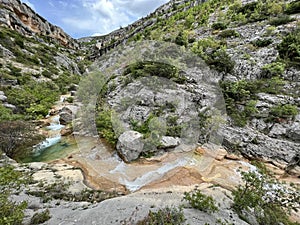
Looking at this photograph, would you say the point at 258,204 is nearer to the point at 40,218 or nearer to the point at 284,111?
the point at 40,218

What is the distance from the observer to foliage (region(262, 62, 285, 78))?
43.3 feet

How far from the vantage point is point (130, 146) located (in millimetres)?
8445

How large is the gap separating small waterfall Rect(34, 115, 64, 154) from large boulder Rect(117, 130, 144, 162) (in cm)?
503

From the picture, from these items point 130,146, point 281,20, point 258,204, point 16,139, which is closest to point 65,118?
point 16,139

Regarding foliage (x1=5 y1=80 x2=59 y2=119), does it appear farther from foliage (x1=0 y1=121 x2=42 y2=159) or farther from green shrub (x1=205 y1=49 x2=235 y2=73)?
green shrub (x1=205 y1=49 x2=235 y2=73)

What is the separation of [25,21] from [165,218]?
54531mm

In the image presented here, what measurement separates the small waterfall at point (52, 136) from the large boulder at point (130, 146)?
503cm

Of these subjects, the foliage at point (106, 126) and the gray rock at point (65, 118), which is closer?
the foliage at point (106, 126)

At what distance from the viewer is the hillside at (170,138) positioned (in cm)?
483

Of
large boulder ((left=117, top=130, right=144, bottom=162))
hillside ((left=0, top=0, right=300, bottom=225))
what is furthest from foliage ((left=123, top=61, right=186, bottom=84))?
large boulder ((left=117, top=130, right=144, bottom=162))

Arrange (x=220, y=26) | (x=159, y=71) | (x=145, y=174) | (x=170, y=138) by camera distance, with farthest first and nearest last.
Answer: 1. (x=220, y=26)
2. (x=159, y=71)
3. (x=170, y=138)
4. (x=145, y=174)

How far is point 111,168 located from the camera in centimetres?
780

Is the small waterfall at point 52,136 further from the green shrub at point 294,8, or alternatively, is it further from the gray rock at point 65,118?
the green shrub at point 294,8

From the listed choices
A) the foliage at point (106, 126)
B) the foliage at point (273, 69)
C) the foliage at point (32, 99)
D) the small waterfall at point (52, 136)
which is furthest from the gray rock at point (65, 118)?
the foliage at point (273, 69)
